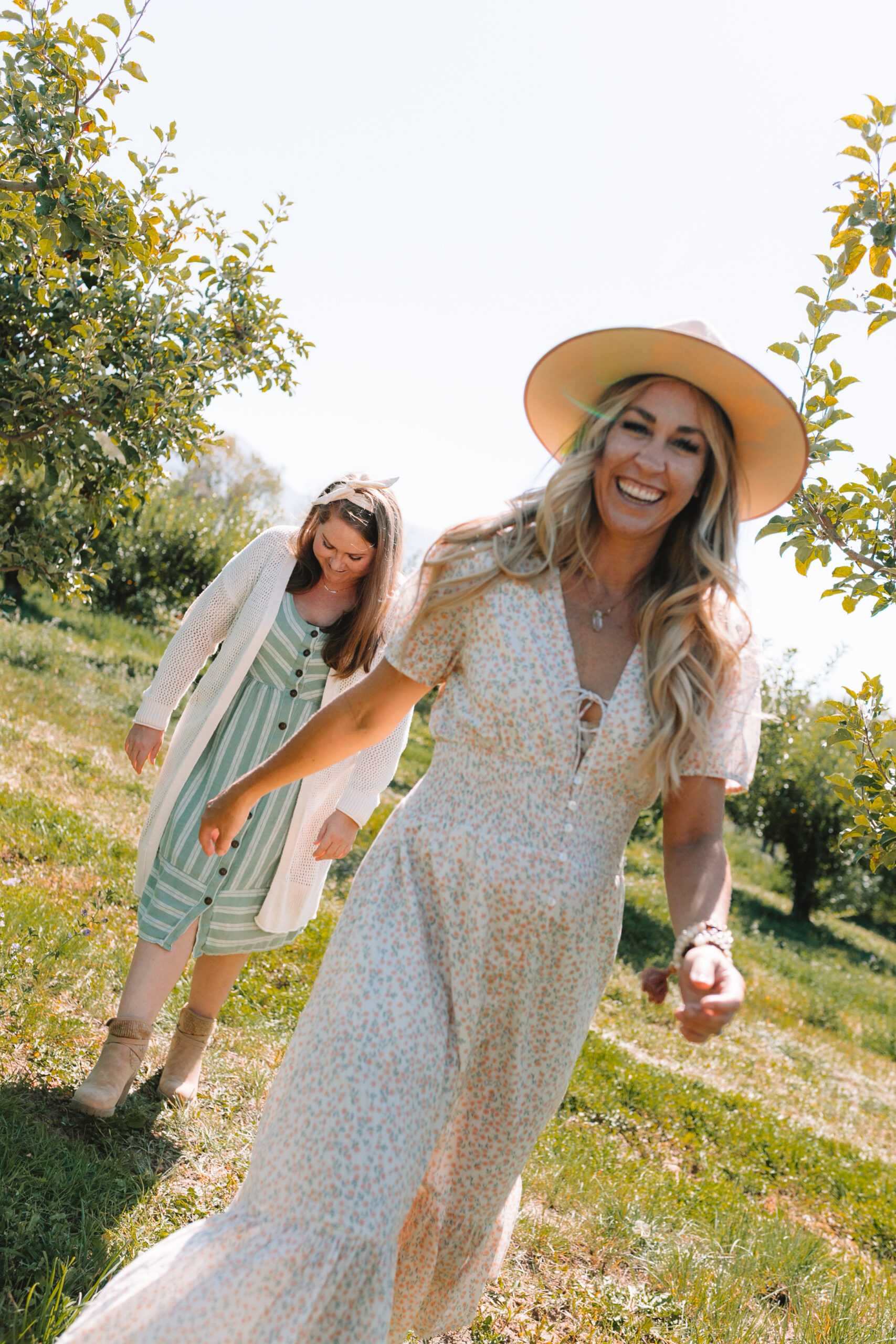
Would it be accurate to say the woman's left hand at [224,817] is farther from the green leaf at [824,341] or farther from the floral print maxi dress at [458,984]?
the green leaf at [824,341]

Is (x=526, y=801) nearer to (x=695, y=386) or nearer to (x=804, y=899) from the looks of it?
(x=695, y=386)

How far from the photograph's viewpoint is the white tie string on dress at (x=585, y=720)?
2.24 m

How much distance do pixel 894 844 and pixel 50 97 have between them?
135 inches

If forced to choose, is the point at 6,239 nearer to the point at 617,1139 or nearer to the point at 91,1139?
the point at 91,1139

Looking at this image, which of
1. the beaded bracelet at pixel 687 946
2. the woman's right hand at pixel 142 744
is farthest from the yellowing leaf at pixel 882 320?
the woman's right hand at pixel 142 744

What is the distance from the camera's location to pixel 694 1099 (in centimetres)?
617

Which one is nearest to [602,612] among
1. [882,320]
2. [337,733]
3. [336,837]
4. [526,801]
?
[526,801]

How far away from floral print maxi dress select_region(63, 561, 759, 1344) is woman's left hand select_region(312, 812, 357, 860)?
4.45ft

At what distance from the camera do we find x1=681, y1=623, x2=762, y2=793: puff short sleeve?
7.45 ft

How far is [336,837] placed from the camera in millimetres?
3674

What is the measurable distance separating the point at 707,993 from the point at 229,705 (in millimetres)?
2261

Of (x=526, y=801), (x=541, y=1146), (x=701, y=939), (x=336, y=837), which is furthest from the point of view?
(x=541, y=1146)

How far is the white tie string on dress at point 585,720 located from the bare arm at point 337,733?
0.36 m

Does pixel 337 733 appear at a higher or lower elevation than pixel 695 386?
lower
